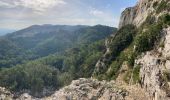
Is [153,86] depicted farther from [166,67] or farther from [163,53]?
[163,53]

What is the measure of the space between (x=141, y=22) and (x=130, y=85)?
52417 millimetres

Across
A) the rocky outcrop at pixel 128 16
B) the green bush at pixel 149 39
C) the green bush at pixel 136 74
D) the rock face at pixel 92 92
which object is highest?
the rocky outcrop at pixel 128 16

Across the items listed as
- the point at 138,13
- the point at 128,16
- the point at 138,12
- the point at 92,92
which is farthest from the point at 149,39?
the point at 128,16

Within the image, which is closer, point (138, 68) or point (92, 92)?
point (92, 92)

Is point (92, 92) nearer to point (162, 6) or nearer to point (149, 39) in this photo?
point (149, 39)

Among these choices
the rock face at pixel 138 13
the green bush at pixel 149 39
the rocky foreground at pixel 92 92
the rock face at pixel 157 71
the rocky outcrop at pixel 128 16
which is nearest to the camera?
the rock face at pixel 157 71

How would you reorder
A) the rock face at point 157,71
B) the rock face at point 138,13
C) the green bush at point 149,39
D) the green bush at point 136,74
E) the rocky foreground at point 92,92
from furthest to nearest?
the rock face at point 138,13 → the green bush at point 149,39 → the green bush at point 136,74 → the rocky foreground at point 92,92 → the rock face at point 157,71

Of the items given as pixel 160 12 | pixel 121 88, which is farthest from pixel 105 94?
pixel 160 12

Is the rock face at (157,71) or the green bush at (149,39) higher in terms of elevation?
the green bush at (149,39)

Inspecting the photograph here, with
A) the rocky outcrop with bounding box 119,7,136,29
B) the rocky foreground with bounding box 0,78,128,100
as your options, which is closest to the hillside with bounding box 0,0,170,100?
the rocky foreground with bounding box 0,78,128,100

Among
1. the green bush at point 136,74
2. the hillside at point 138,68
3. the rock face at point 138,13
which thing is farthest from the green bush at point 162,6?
the green bush at point 136,74

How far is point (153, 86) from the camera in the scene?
7681 centimetres

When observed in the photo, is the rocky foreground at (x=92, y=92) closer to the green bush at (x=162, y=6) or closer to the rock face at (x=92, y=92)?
the rock face at (x=92, y=92)

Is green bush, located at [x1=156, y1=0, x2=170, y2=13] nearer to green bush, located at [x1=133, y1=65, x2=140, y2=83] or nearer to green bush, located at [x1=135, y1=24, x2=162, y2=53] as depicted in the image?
green bush, located at [x1=135, y1=24, x2=162, y2=53]
